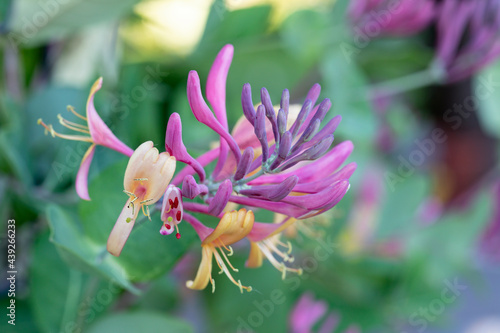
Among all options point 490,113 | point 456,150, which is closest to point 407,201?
point 490,113

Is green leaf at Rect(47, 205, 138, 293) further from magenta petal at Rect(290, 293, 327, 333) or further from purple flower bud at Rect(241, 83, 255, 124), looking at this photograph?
magenta petal at Rect(290, 293, 327, 333)

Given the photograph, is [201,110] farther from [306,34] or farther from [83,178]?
[306,34]

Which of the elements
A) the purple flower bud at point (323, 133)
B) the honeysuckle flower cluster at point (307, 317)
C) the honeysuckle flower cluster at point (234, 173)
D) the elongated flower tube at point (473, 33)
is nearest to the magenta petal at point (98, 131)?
the honeysuckle flower cluster at point (234, 173)

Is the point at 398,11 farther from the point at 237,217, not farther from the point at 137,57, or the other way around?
the point at 237,217

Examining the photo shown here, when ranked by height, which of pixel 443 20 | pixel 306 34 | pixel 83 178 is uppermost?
pixel 443 20

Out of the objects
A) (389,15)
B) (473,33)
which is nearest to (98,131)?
(389,15)

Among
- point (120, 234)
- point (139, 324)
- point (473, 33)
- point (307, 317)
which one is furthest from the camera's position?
point (473, 33)
